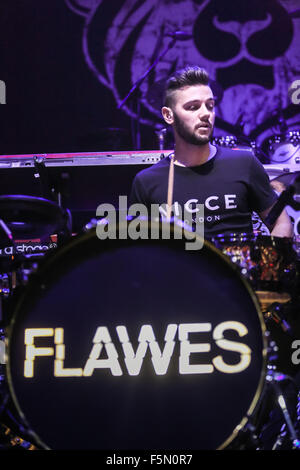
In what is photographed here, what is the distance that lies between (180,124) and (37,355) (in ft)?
4.70

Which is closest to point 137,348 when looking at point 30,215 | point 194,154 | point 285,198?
point 30,215

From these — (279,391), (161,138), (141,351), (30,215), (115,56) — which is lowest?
(279,391)

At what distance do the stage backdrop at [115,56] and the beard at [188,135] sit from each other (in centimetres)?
165

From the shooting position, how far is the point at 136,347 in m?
1.33

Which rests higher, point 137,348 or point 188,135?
point 188,135

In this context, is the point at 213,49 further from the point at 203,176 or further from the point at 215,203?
the point at 215,203

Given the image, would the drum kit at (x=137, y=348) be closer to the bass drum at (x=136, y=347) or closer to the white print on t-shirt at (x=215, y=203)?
the bass drum at (x=136, y=347)

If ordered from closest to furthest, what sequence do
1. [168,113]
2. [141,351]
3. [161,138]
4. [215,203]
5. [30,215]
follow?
[141,351] → [30,215] → [215,203] → [168,113] → [161,138]

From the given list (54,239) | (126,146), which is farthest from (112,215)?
(126,146)

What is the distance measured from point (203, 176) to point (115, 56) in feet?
→ 7.41

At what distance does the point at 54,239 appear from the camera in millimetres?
2789

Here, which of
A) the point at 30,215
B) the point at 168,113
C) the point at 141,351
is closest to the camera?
the point at 141,351

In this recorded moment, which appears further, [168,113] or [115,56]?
[115,56]

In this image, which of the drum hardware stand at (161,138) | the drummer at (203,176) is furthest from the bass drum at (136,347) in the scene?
the drum hardware stand at (161,138)
